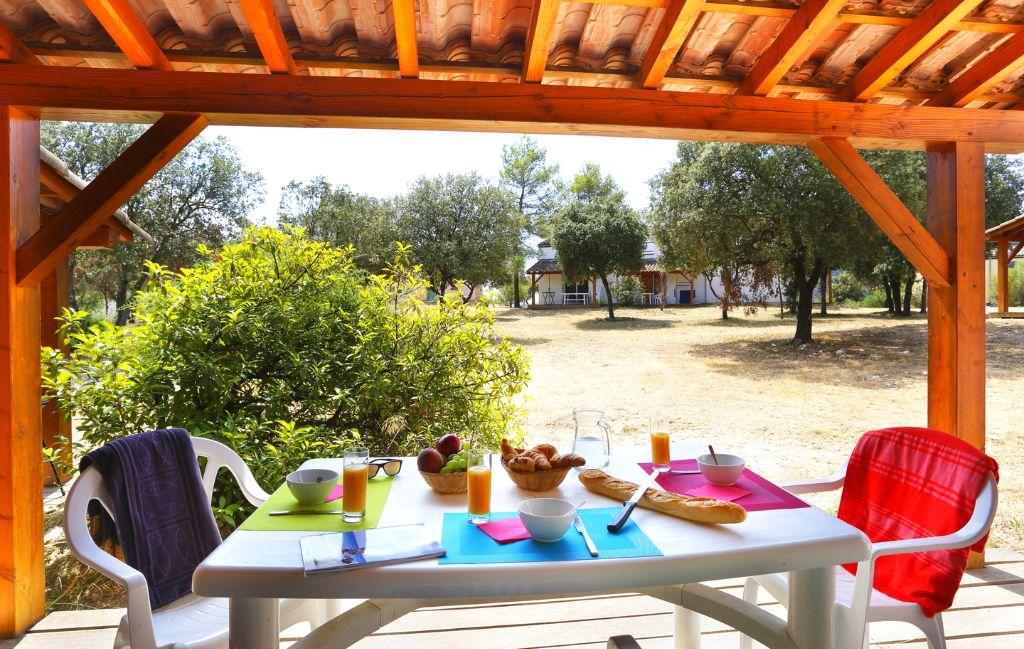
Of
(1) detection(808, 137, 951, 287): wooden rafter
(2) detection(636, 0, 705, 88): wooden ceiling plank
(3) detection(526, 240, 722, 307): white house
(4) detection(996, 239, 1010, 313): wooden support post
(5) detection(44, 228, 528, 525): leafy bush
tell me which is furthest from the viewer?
(3) detection(526, 240, 722, 307): white house

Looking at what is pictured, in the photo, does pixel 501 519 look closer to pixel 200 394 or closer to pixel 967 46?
pixel 200 394

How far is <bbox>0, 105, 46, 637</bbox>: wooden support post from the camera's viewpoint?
2164mm

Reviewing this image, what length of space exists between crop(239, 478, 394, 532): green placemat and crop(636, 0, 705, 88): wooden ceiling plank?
1730 millimetres

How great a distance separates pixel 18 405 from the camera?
2203 millimetres

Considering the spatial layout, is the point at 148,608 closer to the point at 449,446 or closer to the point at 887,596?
→ the point at 449,446

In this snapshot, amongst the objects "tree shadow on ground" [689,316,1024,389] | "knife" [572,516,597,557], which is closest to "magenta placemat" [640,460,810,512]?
"knife" [572,516,597,557]

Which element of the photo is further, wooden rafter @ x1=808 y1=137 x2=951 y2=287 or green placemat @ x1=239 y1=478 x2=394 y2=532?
wooden rafter @ x1=808 y1=137 x2=951 y2=287

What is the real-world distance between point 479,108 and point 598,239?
11790 millimetres

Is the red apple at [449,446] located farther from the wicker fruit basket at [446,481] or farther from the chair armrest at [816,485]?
the chair armrest at [816,485]

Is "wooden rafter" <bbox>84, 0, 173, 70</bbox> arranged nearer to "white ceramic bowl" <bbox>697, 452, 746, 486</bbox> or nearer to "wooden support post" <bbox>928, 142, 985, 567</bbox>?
"white ceramic bowl" <bbox>697, 452, 746, 486</bbox>

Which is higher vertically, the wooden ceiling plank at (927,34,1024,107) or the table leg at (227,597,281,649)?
the wooden ceiling plank at (927,34,1024,107)

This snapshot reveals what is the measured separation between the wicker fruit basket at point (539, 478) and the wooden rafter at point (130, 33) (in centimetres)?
180

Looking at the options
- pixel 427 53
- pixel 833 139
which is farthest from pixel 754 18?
pixel 427 53

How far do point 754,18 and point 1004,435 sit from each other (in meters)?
6.09
